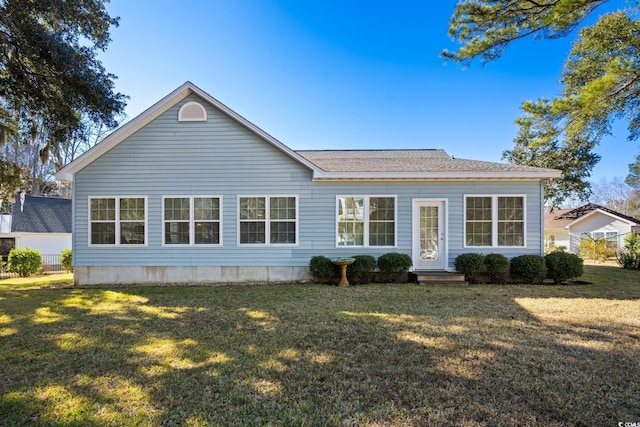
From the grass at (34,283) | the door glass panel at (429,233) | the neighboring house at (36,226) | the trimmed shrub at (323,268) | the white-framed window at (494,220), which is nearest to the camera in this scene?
the trimmed shrub at (323,268)

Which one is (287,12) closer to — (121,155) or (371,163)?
(371,163)

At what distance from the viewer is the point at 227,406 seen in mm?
2850

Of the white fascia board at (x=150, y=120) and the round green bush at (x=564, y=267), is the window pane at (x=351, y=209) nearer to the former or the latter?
the white fascia board at (x=150, y=120)

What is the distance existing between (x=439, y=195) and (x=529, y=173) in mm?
2545

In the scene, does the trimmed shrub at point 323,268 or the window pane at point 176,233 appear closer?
the trimmed shrub at point 323,268

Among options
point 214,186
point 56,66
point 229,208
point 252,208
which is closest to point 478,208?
point 252,208

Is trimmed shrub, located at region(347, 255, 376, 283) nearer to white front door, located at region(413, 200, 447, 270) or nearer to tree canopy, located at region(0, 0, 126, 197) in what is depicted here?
white front door, located at region(413, 200, 447, 270)

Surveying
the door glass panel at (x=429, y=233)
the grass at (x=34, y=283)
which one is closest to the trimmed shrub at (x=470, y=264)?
the door glass panel at (x=429, y=233)

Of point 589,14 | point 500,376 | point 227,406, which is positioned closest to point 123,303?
point 227,406

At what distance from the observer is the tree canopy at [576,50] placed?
7.80 m

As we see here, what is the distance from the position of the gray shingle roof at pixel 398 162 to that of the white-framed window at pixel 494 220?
928mm

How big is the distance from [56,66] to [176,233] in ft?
16.8

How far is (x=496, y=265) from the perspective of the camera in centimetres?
918

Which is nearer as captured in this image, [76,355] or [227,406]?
[227,406]
